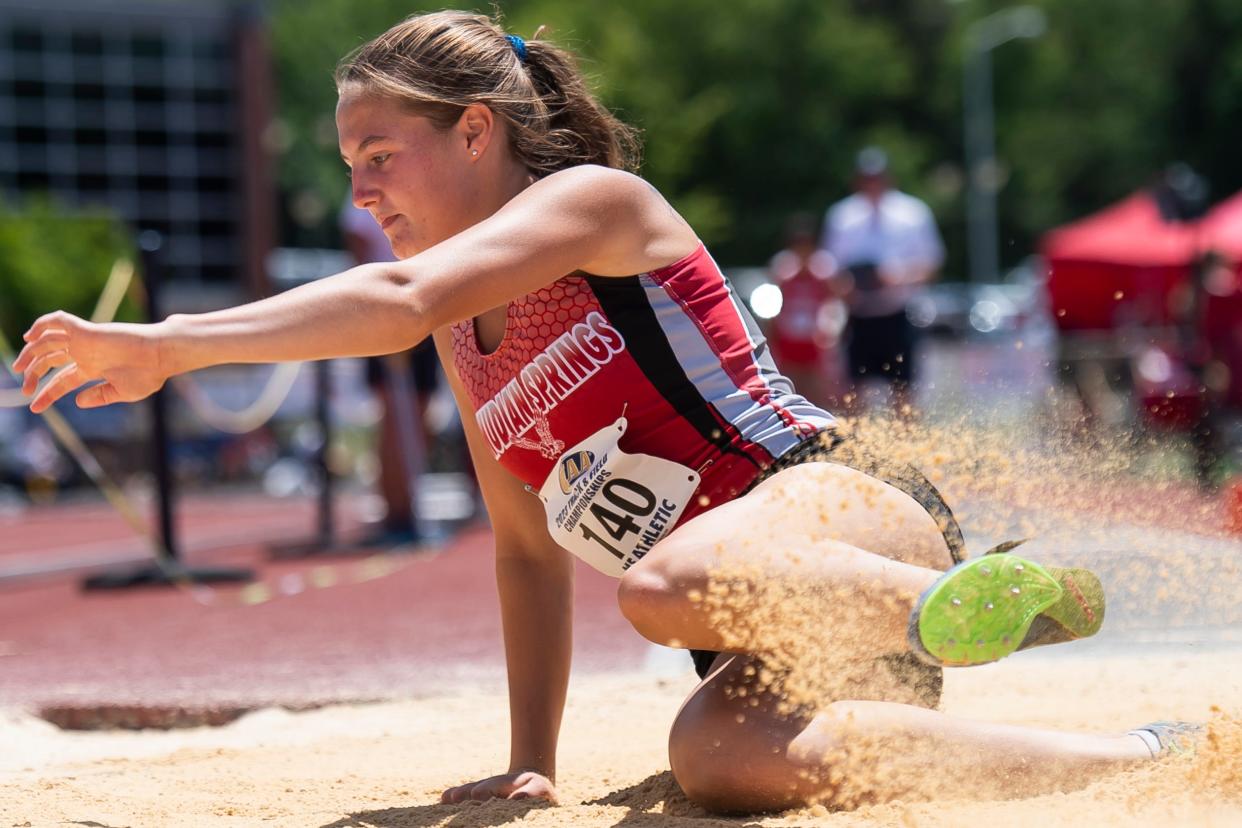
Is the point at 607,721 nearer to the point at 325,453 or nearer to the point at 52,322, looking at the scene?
the point at 52,322

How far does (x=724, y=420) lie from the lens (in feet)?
9.77

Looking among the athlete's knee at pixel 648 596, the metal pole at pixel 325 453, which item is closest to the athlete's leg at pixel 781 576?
the athlete's knee at pixel 648 596

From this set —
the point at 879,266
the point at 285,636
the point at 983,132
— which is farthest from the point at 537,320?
the point at 983,132

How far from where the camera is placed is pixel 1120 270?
19172mm

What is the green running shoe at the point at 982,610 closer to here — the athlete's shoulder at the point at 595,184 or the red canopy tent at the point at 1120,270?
the athlete's shoulder at the point at 595,184

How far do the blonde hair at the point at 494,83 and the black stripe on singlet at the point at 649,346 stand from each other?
0.31 meters

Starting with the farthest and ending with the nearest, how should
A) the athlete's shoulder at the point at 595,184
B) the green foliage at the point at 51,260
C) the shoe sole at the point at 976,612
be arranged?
the green foliage at the point at 51,260 → the athlete's shoulder at the point at 595,184 → the shoe sole at the point at 976,612

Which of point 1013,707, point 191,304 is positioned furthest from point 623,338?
point 191,304

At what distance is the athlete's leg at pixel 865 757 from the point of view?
2.76 metres

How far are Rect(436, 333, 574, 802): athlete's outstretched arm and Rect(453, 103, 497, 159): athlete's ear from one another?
54 centimetres

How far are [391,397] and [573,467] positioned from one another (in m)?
6.29

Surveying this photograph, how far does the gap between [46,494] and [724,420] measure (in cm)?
1454

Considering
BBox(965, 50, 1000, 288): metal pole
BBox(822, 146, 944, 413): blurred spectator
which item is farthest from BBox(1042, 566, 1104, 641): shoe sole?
BBox(965, 50, 1000, 288): metal pole

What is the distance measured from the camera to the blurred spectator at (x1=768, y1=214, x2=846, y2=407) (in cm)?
1153
